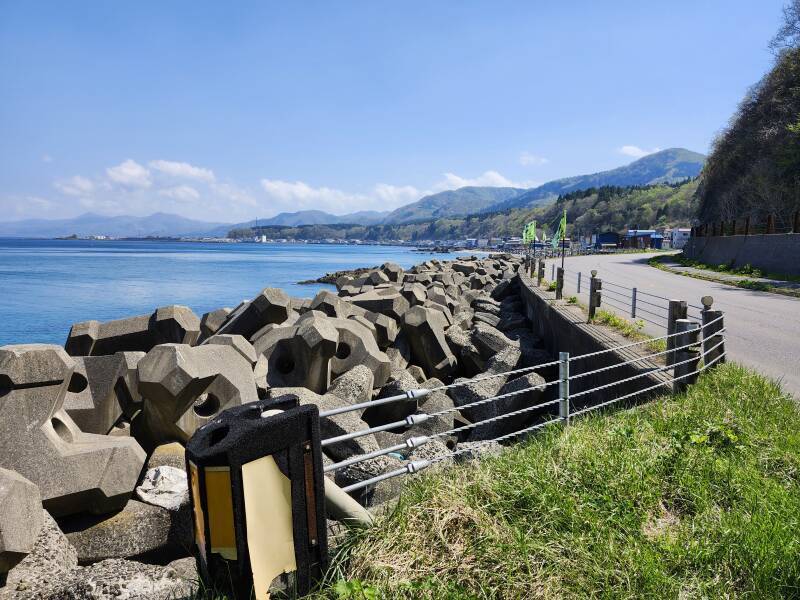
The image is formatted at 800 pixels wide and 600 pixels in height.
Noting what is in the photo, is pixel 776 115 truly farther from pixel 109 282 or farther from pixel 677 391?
pixel 109 282

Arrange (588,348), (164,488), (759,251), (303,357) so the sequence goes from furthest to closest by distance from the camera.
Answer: (759,251)
(588,348)
(303,357)
(164,488)

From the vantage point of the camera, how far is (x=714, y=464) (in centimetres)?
396

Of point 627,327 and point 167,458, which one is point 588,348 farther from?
point 167,458

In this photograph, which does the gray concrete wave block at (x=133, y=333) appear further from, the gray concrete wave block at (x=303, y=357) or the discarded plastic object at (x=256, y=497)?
the discarded plastic object at (x=256, y=497)

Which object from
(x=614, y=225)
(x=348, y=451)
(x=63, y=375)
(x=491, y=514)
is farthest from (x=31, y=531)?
(x=614, y=225)

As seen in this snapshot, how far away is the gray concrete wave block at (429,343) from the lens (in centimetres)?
1169

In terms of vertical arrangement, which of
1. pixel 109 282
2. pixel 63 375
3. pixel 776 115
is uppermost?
pixel 776 115

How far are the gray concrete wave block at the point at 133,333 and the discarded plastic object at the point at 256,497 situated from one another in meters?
7.93

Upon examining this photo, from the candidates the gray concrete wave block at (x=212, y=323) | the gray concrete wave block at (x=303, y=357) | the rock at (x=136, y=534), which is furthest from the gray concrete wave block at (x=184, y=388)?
the gray concrete wave block at (x=212, y=323)

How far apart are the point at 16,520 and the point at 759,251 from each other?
88.3 feet

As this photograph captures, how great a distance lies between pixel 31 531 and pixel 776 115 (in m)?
44.0

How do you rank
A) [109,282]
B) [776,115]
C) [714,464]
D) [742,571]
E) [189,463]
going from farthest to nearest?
[109,282]
[776,115]
[714,464]
[742,571]
[189,463]

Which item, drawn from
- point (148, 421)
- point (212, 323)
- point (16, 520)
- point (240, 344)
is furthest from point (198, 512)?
point (212, 323)

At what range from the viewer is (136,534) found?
418 centimetres
